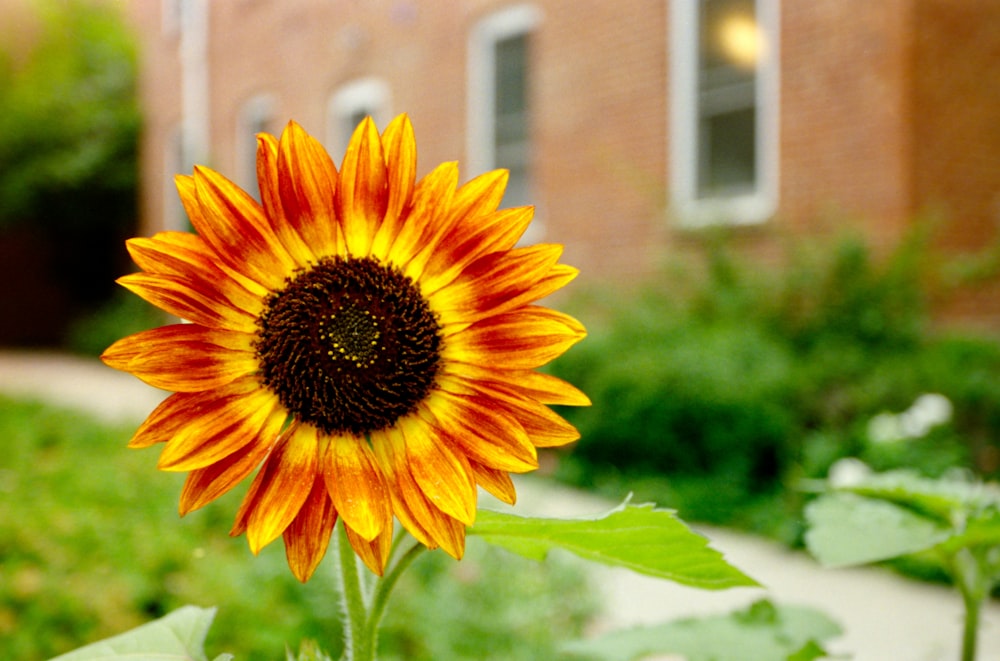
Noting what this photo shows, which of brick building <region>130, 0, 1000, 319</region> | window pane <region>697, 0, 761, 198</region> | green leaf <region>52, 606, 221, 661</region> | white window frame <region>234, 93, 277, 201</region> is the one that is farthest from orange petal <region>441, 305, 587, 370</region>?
white window frame <region>234, 93, 277, 201</region>

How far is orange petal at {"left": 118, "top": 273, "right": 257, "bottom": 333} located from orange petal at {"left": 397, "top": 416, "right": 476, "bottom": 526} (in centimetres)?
14

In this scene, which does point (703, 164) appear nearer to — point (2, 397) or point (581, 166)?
point (581, 166)

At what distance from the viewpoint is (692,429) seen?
18.3 ft

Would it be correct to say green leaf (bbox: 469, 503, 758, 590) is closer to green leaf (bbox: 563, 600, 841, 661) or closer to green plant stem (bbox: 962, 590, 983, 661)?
green leaf (bbox: 563, 600, 841, 661)

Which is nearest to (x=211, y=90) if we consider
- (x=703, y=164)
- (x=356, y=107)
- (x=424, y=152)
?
(x=356, y=107)

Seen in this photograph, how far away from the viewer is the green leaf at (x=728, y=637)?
3.42 feet

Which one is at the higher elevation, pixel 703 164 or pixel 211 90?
pixel 211 90

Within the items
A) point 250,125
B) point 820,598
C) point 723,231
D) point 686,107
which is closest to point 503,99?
point 686,107

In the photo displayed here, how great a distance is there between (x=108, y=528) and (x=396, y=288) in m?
3.12

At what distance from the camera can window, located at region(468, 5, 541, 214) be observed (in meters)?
9.20

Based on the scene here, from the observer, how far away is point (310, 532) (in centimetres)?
61

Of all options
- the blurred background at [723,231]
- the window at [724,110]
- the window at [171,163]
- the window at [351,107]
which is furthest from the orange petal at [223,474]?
the window at [171,163]

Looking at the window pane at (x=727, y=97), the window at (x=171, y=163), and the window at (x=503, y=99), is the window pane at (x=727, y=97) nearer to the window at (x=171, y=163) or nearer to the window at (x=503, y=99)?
the window at (x=503, y=99)

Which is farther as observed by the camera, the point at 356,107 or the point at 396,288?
the point at 356,107
